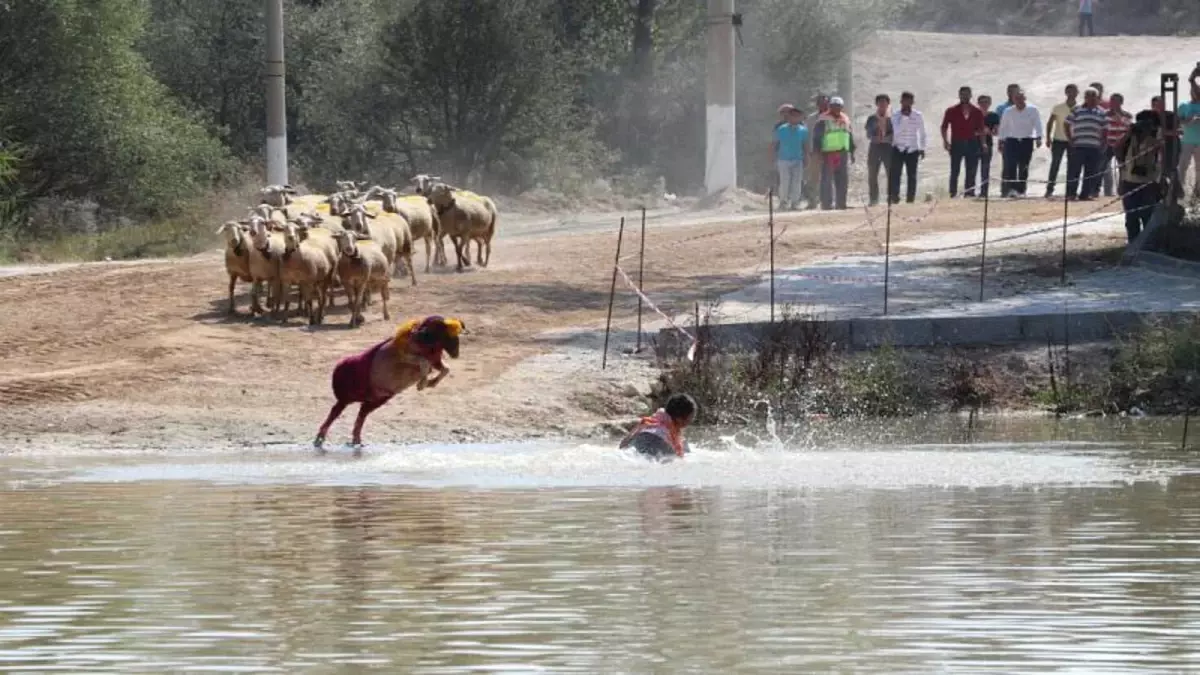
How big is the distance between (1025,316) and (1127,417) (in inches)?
109

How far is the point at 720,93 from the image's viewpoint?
41.1m

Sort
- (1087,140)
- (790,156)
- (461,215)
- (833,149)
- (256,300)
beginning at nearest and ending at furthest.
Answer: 1. (256,300)
2. (461,215)
3. (1087,140)
4. (833,149)
5. (790,156)

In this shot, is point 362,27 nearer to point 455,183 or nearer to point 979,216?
point 455,183

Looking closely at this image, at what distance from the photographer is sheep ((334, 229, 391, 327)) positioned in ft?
84.0

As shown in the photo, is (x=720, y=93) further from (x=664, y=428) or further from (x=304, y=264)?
(x=664, y=428)

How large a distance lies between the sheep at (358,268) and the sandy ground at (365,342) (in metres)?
0.31

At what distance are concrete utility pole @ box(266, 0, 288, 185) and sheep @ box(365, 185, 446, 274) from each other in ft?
26.5

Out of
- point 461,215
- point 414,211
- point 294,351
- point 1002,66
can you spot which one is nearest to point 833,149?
point 461,215

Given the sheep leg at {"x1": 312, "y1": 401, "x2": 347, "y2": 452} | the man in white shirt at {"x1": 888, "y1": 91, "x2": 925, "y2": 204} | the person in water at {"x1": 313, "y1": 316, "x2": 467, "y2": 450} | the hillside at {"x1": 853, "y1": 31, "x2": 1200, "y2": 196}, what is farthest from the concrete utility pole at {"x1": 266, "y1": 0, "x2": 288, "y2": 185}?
the hillside at {"x1": 853, "y1": 31, "x2": 1200, "y2": 196}

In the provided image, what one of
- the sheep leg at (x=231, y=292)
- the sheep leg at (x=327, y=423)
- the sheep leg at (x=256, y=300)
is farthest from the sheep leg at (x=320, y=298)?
the sheep leg at (x=327, y=423)

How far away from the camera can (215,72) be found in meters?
48.2

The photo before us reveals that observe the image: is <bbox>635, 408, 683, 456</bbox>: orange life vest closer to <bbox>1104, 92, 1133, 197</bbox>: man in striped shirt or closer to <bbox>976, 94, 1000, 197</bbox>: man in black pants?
<bbox>1104, 92, 1133, 197</bbox>: man in striped shirt

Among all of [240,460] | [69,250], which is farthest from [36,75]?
[240,460]

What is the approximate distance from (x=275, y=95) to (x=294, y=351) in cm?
1391
